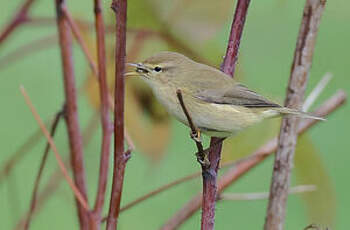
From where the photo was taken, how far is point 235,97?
3.91 feet

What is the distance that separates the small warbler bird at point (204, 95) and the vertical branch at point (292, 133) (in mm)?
40

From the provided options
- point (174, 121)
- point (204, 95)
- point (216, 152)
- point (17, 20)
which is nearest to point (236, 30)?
point (216, 152)

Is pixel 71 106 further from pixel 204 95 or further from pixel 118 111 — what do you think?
pixel 118 111

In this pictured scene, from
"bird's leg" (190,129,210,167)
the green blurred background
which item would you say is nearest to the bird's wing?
the green blurred background

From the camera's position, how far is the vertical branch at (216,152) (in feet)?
2.81

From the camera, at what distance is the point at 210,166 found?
0.88m

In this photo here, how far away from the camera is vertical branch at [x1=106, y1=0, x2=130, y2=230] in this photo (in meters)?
0.78

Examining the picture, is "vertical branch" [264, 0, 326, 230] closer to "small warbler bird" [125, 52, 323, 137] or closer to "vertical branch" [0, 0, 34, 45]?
"small warbler bird" [125, 52, 323, 137]

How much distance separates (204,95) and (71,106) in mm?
187

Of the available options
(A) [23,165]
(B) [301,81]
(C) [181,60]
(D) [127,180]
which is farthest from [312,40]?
(A) [23,165]

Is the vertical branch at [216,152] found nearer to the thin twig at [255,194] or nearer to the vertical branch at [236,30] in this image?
the vertical branch at [236,30]

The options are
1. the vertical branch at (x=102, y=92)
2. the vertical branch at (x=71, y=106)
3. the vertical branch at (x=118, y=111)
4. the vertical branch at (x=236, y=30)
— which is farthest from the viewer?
the vertical branch at (x=71, y=106)

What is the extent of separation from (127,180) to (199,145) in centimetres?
366


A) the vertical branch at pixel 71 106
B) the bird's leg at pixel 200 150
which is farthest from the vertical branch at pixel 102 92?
the bird's leg at pixel 200 150
